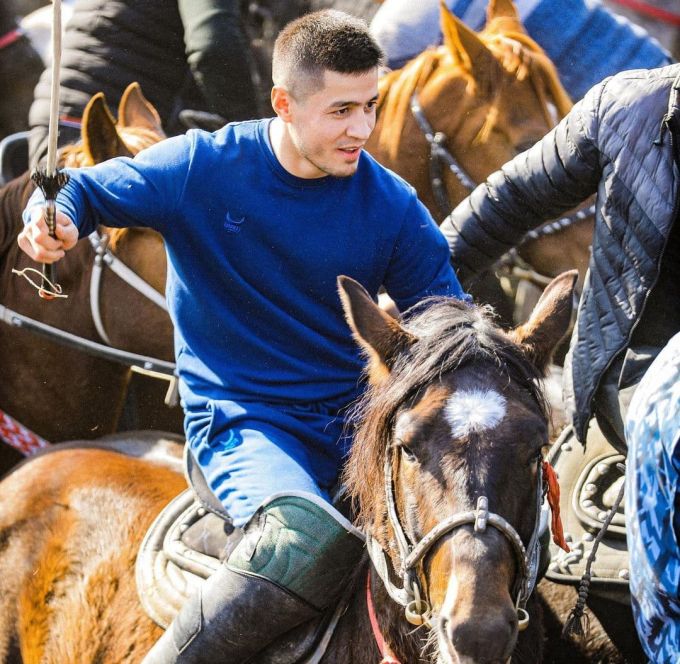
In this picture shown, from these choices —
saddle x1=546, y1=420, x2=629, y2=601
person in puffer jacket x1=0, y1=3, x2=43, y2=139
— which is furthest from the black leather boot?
Answer: person in puffer jacket x1=0, y1=3, x2=43, y2=139

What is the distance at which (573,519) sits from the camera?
3.25 meters

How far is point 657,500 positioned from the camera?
2053 mm

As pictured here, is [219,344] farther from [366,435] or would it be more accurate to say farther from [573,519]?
[573,519]

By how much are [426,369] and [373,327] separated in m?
0.18

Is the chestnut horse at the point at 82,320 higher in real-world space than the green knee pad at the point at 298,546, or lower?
lower

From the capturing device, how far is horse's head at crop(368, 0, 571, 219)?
14.6 ft

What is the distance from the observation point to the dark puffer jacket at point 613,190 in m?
2.86

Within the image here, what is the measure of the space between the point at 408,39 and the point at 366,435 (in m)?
3.33

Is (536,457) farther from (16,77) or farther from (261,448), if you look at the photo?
(16,77)

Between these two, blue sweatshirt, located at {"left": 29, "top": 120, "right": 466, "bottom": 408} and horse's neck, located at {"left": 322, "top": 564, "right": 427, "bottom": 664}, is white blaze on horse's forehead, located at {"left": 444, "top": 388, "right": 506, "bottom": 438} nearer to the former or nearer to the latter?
horse's neck, located at {"left": 322, "top": 564, "right": 427, "bottom": 664}

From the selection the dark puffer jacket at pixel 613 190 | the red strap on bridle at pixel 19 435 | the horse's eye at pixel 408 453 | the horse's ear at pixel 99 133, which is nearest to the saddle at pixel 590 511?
the dark puffer jacket at pixel 613 190

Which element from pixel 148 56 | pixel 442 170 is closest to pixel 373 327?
pixel 442 170

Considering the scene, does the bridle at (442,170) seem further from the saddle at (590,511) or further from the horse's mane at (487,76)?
the saddle at (590,511)

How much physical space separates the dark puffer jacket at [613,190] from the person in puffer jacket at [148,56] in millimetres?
2289
